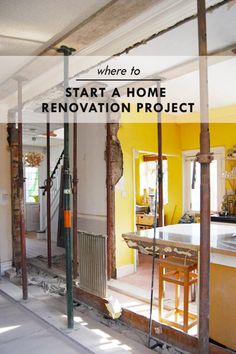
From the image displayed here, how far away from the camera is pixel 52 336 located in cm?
307

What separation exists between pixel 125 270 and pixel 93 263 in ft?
4.78

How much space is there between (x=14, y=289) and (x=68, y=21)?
3.48 meters

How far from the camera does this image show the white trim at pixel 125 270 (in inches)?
194

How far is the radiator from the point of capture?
3.59 metres

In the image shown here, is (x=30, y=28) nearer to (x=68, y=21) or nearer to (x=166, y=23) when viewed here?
(x=68, y=21)

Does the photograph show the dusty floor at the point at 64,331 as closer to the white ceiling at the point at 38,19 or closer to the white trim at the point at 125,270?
the white trim at the point at 125,270

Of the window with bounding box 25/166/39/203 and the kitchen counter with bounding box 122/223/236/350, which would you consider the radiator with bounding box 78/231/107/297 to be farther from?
the window with bounding box 25/166/39/203

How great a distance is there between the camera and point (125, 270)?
16.6ft

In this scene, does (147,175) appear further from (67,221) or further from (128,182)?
(67,221)

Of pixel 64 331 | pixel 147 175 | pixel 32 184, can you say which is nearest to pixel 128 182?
pixel 64 331

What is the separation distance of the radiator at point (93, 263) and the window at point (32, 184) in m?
6.99

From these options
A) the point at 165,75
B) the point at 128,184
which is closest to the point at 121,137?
the point at 128,184

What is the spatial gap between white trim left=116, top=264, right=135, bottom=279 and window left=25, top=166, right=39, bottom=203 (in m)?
6.12

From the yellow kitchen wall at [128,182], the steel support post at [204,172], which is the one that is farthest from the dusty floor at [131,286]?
the steel support post at [204,172]
